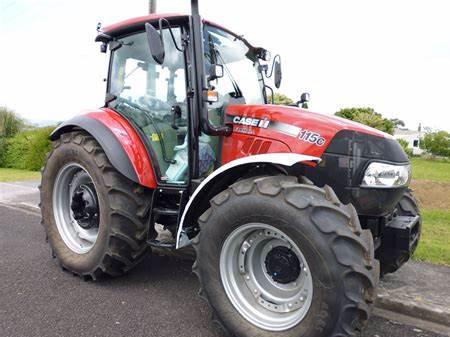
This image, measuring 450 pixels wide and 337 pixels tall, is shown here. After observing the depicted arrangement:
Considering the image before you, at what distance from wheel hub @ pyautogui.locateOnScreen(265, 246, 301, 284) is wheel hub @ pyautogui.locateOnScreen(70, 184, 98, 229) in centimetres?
203

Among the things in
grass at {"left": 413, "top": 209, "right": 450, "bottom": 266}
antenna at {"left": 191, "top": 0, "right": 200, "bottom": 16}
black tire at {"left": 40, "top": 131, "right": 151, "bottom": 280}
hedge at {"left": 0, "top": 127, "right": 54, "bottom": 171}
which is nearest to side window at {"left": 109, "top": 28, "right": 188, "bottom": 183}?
antenna at {"left": 191, "top": 0, "right": 200, "bottom": 16}

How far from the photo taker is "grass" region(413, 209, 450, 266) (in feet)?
16.1

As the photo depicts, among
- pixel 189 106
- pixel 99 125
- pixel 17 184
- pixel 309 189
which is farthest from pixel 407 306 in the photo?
pixel 17 184

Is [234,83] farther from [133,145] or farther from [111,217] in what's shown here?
[111,217]

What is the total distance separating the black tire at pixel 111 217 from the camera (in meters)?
3.78


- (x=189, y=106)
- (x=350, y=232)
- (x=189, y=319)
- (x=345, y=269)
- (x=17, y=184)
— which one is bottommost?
(x=17, y=184)

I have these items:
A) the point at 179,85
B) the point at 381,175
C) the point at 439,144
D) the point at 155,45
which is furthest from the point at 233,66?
the point at 439,144

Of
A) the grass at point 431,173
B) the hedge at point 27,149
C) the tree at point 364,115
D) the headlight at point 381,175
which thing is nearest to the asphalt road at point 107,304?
the headlight at point 381,175

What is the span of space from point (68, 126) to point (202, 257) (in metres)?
2.22

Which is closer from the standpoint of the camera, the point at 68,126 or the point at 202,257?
the point at 202,257

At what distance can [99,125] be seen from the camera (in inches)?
161

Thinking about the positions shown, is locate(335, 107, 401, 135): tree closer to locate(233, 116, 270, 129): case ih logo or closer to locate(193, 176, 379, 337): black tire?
locate(233, 116, 270, 129): case ih logo

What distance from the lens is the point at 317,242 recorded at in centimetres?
259

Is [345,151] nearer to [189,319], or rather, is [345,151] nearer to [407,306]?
[407,306]
